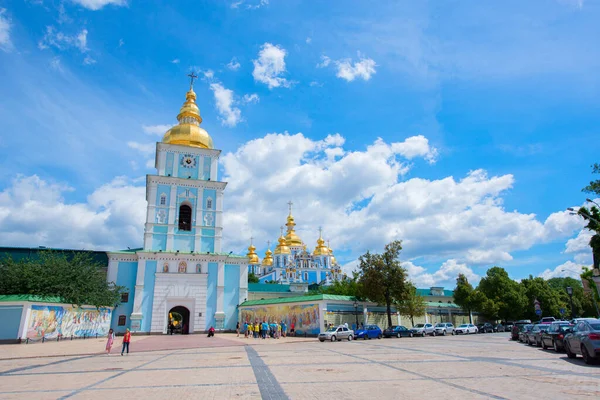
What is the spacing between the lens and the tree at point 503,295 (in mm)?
51875

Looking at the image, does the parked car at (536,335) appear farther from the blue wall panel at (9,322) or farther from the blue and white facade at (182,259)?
the blue wall panel at (9,322)

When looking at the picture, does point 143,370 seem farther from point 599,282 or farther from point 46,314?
point 599,282

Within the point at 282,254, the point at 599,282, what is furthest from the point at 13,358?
the point at 282,254

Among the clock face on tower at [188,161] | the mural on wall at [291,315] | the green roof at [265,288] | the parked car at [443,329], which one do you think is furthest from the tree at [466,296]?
the clock face on tower at [188,161]

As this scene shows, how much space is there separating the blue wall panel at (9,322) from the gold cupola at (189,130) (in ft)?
82.9

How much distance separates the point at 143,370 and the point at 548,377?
1159 cm

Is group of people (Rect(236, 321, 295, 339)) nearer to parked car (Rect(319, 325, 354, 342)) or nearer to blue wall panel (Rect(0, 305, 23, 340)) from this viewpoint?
parked car (Rect(319, 325, 354, 342))

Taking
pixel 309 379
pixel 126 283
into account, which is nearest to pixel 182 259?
pixel 126 283

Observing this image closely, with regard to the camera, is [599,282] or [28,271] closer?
[28,271]

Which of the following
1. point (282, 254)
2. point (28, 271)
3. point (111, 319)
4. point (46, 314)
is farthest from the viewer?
point (282, 254)

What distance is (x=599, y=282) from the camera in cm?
3306

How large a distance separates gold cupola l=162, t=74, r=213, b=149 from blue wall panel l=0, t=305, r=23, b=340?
995 inches

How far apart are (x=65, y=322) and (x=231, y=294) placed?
1736 cm

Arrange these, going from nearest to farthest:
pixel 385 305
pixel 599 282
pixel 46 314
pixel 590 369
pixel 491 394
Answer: pixel 491 394, pixel 590 369, pixel 46 314, pixel 599 282, pixel 385 305
